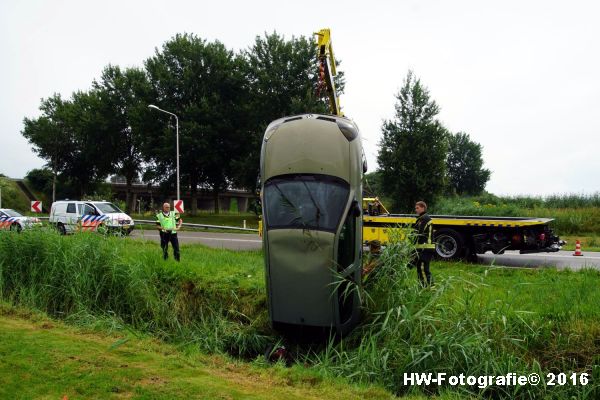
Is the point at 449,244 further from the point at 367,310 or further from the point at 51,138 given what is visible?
the point at 51,138

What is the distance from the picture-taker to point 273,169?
295 inches

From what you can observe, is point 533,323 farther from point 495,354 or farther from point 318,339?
point 318,339

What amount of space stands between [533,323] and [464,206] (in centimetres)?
2249

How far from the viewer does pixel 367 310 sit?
770 cm

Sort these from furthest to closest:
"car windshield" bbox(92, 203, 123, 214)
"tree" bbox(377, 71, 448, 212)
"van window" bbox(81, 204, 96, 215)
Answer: "tree" bbox(377, 71, 448, 212), "car windshield" bbox(92, 203, 123, 214), "van window" bbox(81, 204, 96, 215)

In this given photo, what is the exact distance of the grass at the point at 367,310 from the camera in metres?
6.50

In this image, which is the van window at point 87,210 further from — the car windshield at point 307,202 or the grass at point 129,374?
the car windshield at point 307,202

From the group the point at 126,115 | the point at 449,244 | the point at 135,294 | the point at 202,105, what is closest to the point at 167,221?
the point at 135,294

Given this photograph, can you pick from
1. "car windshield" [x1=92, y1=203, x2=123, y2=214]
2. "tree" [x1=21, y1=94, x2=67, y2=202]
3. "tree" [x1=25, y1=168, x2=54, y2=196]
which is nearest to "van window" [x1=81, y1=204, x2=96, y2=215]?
"car windshield" [x1=92, y1=203, x2=123, y2=214]

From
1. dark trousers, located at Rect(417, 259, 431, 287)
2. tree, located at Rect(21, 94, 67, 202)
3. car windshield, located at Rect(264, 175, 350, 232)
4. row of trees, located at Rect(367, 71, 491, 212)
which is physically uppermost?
tree, located at Rect(21, 94, 67, 202)

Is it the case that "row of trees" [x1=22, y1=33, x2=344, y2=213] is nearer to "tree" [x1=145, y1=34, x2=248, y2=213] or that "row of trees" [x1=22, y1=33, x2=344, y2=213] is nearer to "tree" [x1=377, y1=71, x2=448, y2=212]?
"tree" [x1=145, y1=34, x2=248, y2=213]

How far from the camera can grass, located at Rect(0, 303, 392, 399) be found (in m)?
4.90

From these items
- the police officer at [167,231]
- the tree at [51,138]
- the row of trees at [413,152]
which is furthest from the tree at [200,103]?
the police officer at [167,231]

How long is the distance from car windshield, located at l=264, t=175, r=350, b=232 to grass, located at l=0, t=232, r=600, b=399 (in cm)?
148
